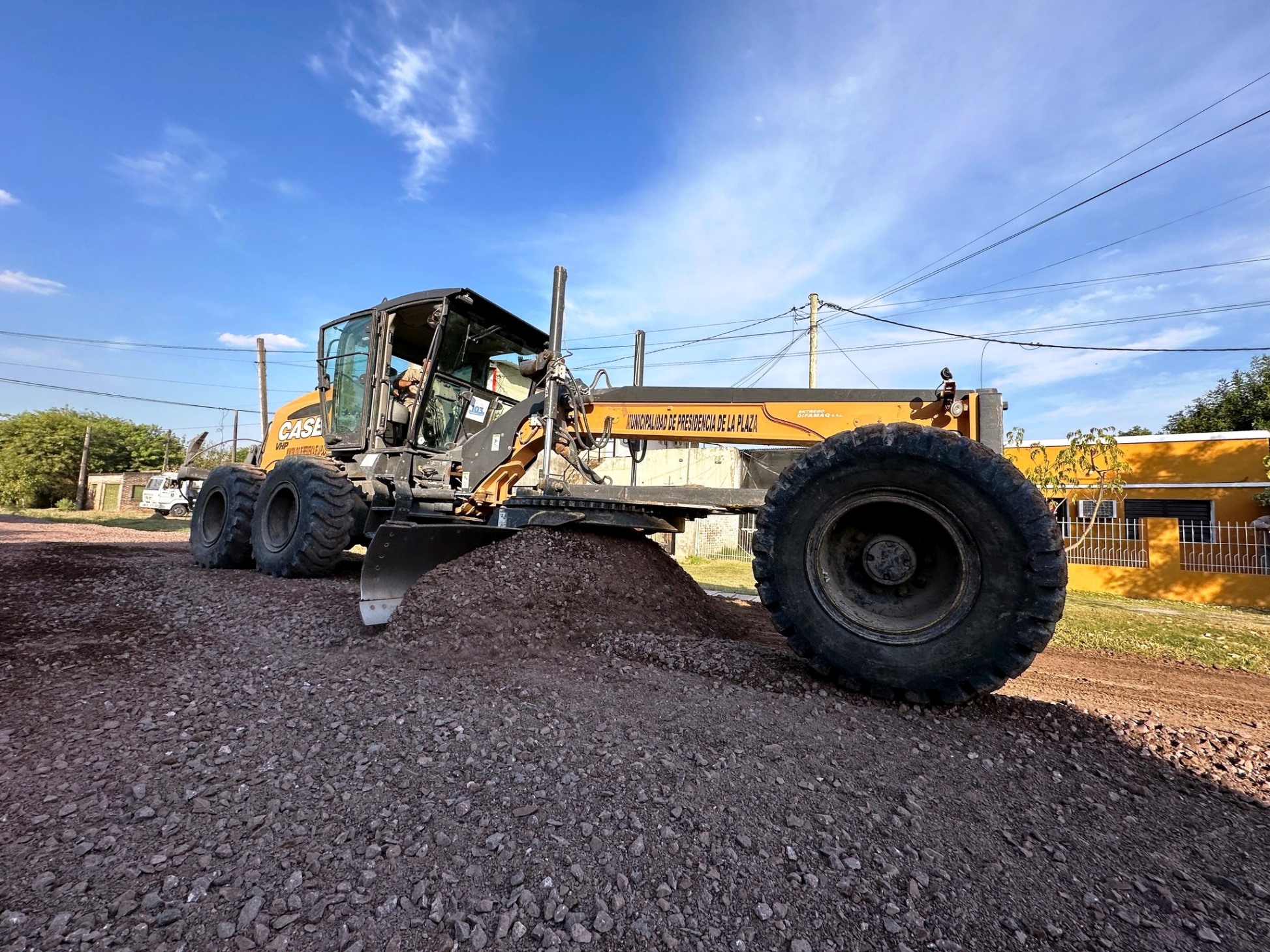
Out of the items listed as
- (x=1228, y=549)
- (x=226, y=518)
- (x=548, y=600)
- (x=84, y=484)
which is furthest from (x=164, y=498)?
(x=1228, y=549)

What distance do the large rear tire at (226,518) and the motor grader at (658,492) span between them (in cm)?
3

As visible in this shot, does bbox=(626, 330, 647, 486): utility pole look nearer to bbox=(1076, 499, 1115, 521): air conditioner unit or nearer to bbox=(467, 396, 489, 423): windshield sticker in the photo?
bbox=(467, 396, 489, 423): windshield sticker

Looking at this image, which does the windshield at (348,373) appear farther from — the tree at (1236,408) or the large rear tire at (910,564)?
the tree at (1236,408)

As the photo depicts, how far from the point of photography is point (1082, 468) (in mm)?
12977

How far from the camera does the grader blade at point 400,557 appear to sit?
4.02 metres

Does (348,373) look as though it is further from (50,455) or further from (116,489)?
(50,455)

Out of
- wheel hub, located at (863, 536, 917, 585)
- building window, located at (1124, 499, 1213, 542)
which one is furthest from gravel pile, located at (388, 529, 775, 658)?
building window, located at (1124, 499, 1213, 542)

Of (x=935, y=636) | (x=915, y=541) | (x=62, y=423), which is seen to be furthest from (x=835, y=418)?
(x=62, y=423)

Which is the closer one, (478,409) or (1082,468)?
(478,409)

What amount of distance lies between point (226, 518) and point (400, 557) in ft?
13.2

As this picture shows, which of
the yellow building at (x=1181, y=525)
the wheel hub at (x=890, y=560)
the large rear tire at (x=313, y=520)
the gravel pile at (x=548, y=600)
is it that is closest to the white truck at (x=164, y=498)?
the large rear tire at (x=313, y=520)

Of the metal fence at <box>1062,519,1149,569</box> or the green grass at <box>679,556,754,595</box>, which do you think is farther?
the metal fence at <box>1062,519,1149,569</box>

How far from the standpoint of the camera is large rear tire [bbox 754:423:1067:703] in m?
2.48

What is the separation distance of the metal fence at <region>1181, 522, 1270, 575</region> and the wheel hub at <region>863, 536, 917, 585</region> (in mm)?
13856
